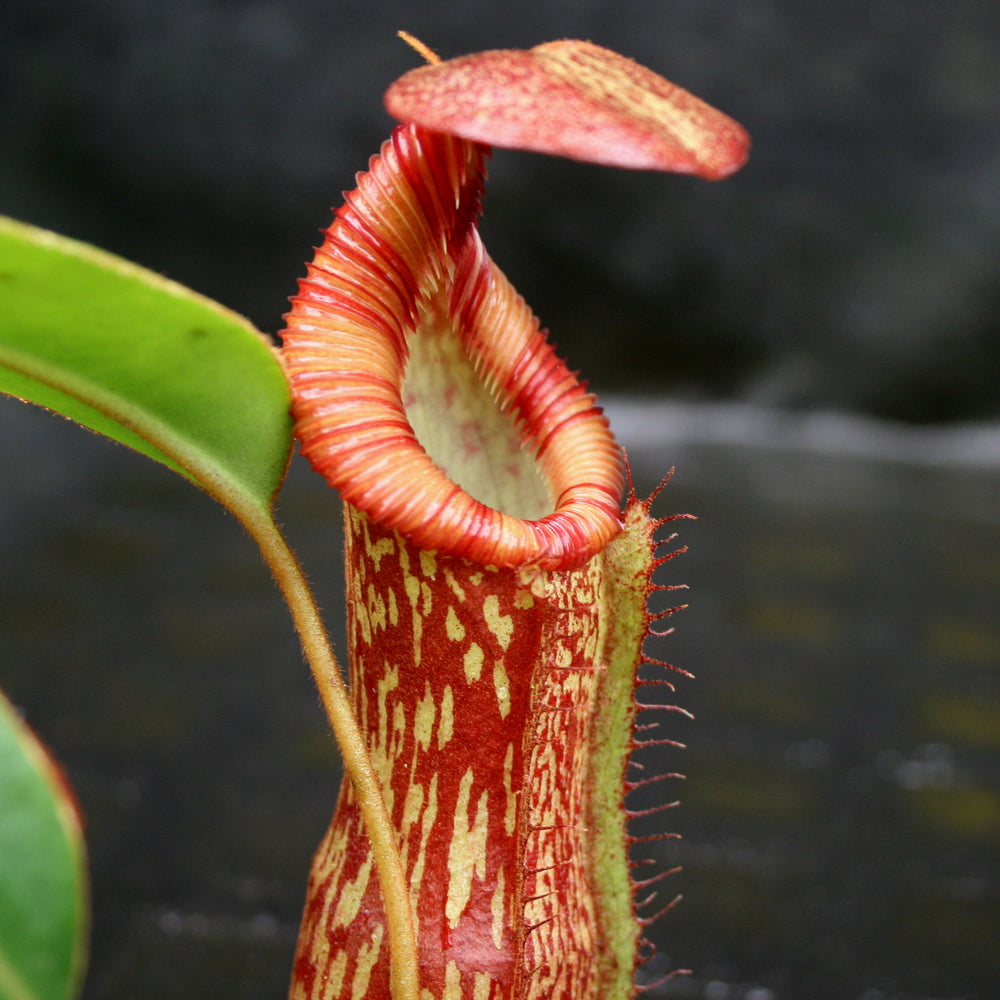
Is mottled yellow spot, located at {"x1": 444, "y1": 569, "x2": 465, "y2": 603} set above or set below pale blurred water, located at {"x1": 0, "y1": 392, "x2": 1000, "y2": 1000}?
below

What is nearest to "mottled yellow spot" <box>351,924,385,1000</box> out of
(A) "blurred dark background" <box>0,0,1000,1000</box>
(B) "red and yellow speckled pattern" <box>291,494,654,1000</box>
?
(B) "red and yellow speckled pattern" <box>291,494,654,1000</box>

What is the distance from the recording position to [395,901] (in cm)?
31

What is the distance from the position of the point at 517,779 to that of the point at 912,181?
2428mm

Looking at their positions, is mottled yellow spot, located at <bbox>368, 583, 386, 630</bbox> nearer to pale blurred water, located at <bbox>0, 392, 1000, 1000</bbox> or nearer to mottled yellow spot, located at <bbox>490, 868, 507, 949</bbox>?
mottled yellow spot, located at <bbox>490, 868, 507, 949</bbox>

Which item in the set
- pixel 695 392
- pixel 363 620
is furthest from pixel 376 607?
pixel 695 392

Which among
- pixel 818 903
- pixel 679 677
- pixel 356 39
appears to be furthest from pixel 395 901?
pixel 356 39

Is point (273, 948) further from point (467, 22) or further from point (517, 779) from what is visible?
point (467, 22)

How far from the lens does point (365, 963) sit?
1.11ft

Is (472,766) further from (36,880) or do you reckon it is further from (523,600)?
(36,880)

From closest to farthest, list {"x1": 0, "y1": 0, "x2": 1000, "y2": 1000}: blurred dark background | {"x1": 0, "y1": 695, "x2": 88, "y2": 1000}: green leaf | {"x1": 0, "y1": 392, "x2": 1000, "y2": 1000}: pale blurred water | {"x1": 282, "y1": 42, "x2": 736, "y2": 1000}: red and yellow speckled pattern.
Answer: {"x1": 0, "y1": 695, "x2": 88, "y2": 1000}: green leaf < {"x1": 282, "y1": 42, "x2": 736, "y2": 1000}: red and yellow speckled pattern < {"x1": 0, "y1": 392, "x2": 1000, "y2": 1000}: pale blurred water < {"x1": 0, "y1": 0, "x2": 1000, "y2": 1000}: blurred dark background

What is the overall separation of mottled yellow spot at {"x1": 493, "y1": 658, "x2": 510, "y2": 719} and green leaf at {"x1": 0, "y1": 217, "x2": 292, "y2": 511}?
3.6 inches

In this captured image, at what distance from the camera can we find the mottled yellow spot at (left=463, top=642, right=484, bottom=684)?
329 mm

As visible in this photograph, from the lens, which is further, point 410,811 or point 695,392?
point 695,392

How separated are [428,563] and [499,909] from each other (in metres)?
0.12
